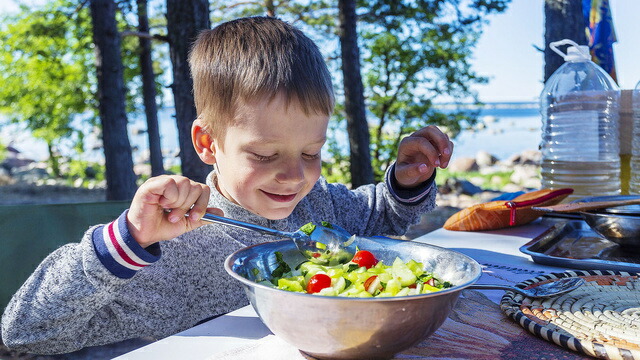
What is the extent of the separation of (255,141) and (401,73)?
7.30 metres

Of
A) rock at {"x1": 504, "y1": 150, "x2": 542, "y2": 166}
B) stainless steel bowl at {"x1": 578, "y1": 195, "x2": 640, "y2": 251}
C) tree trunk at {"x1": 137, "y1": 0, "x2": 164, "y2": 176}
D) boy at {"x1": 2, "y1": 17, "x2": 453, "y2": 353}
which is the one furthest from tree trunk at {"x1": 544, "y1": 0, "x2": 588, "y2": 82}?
rock at {"x1": 504, "y1": 150, "x2": 542, "y2": 166}

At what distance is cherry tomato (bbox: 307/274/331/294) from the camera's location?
83cm

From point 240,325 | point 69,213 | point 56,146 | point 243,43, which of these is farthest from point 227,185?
point 56,146

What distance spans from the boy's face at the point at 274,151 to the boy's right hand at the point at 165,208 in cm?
16

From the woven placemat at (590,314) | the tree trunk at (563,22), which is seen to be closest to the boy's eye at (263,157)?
the woven placemat at (590,314)

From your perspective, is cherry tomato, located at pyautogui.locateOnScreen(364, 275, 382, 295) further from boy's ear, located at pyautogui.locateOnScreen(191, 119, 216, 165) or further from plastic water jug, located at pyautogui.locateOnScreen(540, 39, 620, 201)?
plastic water jug, located at pyautogui.locateOnScreen(540, 39, 620, 201)

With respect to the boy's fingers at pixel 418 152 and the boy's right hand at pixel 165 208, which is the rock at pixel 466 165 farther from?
the boy's right hand at pixel 165 208

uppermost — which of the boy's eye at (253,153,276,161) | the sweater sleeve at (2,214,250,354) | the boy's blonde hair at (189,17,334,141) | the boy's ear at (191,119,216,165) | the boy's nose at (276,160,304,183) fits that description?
the boy's blonde hair at (189,17,334,141)

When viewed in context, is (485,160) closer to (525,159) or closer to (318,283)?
(525,159)

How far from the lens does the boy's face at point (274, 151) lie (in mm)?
1240

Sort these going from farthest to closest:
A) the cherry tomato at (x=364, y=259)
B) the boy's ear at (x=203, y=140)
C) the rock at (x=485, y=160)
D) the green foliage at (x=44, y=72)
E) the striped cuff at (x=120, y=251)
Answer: the rock at (x=485, y=160), the green foliage at (x=44, y=72), the boy's ear at (x=203, y=140), the striped cuff at (x=120, y=251), the cherry tomato at (x=364, y=259)

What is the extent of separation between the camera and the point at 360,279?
86 centimetres

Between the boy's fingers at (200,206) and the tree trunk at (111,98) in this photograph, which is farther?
the tree trunk at (111,98)

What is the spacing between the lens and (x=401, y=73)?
8.26m
